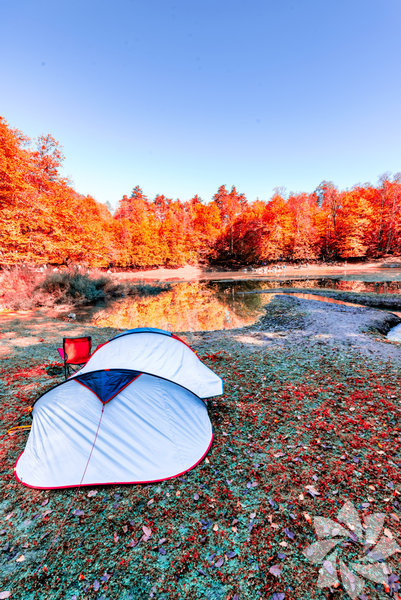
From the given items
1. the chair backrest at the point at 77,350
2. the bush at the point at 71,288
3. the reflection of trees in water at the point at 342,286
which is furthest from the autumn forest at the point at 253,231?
the chair backrest at the point at 77,350

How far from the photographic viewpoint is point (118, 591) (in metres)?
2.22

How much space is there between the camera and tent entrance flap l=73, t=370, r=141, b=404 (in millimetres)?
3721

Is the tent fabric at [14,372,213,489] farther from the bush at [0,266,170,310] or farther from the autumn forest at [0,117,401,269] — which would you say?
the autumn forest at [0,117,401,269]

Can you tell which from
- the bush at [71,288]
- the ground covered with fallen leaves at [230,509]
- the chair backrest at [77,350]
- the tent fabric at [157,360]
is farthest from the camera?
the bush at [71,288]

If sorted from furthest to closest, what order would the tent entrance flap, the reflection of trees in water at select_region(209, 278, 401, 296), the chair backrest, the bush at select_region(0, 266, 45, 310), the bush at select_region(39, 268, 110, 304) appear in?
the reflection of trees in water at select_region(209, 278, 401, 296)
the bush at select_region(39, 268, 110, 304)
the bush at select_region(0, 266, 45, 310)
the chair backrest
the tent entrance flap

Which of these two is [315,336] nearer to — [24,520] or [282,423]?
[282,423]

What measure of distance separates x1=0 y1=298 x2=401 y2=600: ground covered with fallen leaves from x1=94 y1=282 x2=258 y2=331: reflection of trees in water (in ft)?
27.1

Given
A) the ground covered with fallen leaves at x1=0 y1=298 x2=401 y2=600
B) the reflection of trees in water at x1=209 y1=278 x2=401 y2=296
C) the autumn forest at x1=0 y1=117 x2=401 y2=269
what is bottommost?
the ground covered with fallen leaves at x1=0 y1=298 x2=401 y2=600

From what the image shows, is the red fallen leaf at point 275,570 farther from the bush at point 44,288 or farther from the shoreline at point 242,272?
the shoreline at point 242,272

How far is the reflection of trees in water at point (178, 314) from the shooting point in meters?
13.8

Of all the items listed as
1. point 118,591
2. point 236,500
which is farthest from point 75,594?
point 236,500

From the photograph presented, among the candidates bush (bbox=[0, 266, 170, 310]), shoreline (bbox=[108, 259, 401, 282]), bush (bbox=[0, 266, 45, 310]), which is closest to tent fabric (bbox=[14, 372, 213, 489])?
bush (bbox=[0, 266, 45, 310])

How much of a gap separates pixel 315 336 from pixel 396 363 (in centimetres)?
305

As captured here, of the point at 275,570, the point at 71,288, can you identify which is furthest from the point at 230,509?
the point at 71,288
